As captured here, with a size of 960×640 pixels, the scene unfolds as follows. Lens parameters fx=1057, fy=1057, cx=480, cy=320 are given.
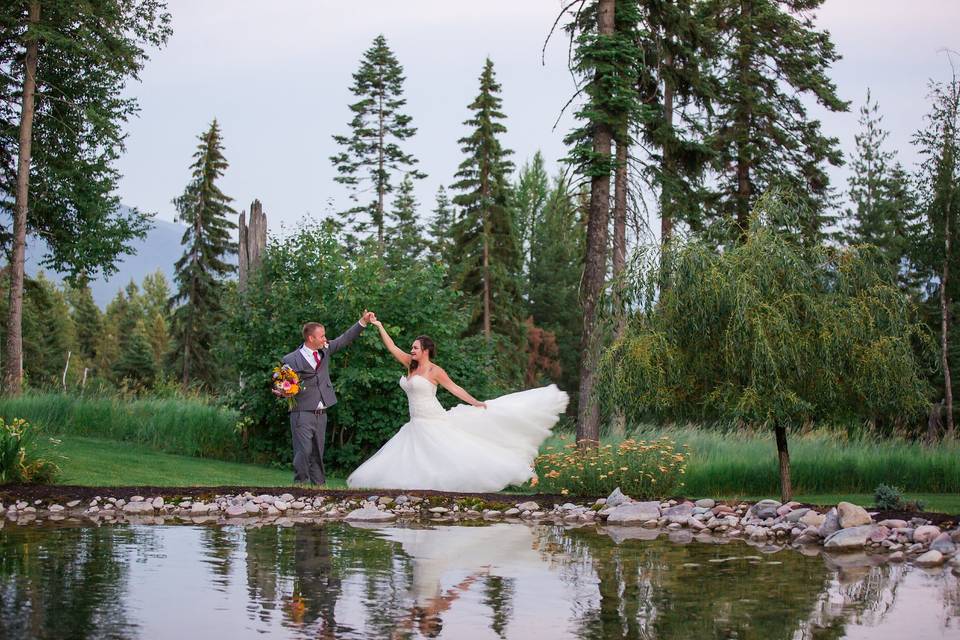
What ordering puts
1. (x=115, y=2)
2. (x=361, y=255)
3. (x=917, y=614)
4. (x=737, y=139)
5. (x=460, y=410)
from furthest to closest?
(x=737, y=139)
(x=115, y=2)
(x=361, y=255)
(x=460, y=410)
(x=917, y=614)

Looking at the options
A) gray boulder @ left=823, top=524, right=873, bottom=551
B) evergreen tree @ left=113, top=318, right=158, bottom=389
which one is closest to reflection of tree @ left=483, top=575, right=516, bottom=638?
gray boulder @ left=823, top=524, right=873, bottom=551

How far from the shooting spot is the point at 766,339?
13.0m

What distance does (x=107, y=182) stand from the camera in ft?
93.1

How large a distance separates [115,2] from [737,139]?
19084mm

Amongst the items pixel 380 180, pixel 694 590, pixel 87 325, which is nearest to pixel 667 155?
pixel 694 590

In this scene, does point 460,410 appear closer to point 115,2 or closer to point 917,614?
point 917,614

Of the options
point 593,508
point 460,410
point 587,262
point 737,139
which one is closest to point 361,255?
point 587,262

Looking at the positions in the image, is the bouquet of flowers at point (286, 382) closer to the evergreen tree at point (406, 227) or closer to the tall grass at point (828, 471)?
the tall grass at point (828, 471)

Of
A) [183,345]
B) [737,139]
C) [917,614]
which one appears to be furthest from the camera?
[183,345]

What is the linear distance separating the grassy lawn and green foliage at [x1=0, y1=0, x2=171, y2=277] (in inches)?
349

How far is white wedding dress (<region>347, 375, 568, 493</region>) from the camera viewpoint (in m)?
14.8

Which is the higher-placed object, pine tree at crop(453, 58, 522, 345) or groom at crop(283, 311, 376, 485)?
pine tree at crop(453, 58, 522, 345)

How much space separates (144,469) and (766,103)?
24839 mm

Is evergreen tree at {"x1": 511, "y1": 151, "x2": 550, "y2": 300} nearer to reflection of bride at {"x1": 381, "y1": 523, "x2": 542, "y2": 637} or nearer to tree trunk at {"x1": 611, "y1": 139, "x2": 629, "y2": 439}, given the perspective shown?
tree trunk at {"x1": 611, "y1": 139, "x2": 629, "y2": 439}
